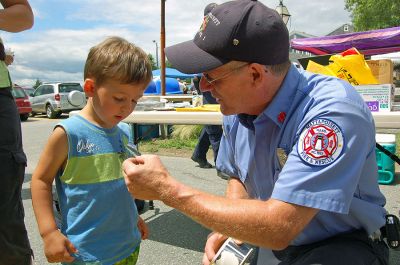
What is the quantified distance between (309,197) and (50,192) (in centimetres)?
106

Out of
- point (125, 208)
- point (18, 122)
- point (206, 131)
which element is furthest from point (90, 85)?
Answer: point (206, 131)

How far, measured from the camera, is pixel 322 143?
119 cm

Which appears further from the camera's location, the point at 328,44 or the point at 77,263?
the point at 328,44

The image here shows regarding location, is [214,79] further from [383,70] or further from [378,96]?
[383,70]

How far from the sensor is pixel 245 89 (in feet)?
4.60

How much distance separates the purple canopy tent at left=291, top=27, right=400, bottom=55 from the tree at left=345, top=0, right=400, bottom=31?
57.4 feet

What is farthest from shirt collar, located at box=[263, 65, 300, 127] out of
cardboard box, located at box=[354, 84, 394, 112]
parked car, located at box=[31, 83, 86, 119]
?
parked car, located at box=[31, 83, 86, 119]

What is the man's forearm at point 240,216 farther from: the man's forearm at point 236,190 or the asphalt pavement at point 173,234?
the asphalt pavement at point 173,234

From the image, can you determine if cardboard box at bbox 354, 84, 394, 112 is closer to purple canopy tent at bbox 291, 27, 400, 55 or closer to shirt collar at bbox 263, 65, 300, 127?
shirt collar at bbox 263, 65, 300, 127

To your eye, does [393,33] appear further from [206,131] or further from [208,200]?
[208,200]

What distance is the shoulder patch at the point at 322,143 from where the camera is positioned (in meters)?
1.17

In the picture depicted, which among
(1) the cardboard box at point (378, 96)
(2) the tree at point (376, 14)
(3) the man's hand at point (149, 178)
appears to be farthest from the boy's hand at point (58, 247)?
(2) the tree at point (376, 14)

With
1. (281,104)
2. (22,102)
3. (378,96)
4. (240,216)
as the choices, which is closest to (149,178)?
(240,216)

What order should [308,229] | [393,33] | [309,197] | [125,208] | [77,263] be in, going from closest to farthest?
[309,197], [308,229], [77,263], [125,208], [393,33]
